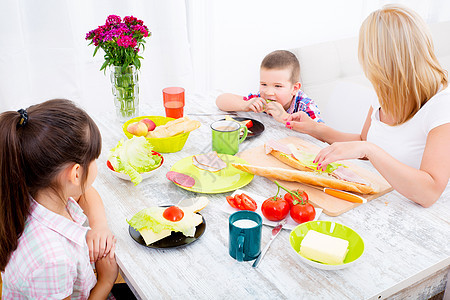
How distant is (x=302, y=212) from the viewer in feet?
3.80

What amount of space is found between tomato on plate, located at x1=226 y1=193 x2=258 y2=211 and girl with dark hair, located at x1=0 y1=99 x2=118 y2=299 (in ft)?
1.21

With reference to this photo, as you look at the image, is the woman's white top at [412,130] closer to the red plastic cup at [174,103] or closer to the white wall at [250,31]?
the red plastic cup at [174,103]

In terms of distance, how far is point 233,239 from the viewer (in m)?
1.03

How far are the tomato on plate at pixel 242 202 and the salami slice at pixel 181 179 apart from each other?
0.17 meters

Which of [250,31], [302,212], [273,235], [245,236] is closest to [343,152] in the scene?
[302,212]

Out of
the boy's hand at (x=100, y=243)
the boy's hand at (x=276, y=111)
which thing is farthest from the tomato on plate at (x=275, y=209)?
the boy's hand at (x=276, y=111)

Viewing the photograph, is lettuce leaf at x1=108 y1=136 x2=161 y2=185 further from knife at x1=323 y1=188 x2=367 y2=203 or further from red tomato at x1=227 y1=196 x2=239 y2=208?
knife at x1=323 y1=188 x2=367 y2=203

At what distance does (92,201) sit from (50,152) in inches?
12.4

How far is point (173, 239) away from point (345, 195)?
21.3 inches

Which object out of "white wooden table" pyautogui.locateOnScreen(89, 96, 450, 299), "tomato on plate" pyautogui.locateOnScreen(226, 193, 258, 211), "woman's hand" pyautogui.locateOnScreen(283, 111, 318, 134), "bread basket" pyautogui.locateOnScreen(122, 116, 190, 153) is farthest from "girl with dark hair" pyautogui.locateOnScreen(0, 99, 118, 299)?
"woman's hand" pyautogui.locateOnScreen(283, 111, 318, 134)

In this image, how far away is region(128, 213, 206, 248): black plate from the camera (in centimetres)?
109

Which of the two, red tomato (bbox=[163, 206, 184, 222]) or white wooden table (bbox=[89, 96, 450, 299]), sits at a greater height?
red tomato (bbox=[163, 206, 184, 222])

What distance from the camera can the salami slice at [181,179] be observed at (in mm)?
1363

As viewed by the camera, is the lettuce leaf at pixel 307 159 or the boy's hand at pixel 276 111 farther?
the boy's hand at pixel 276 111
